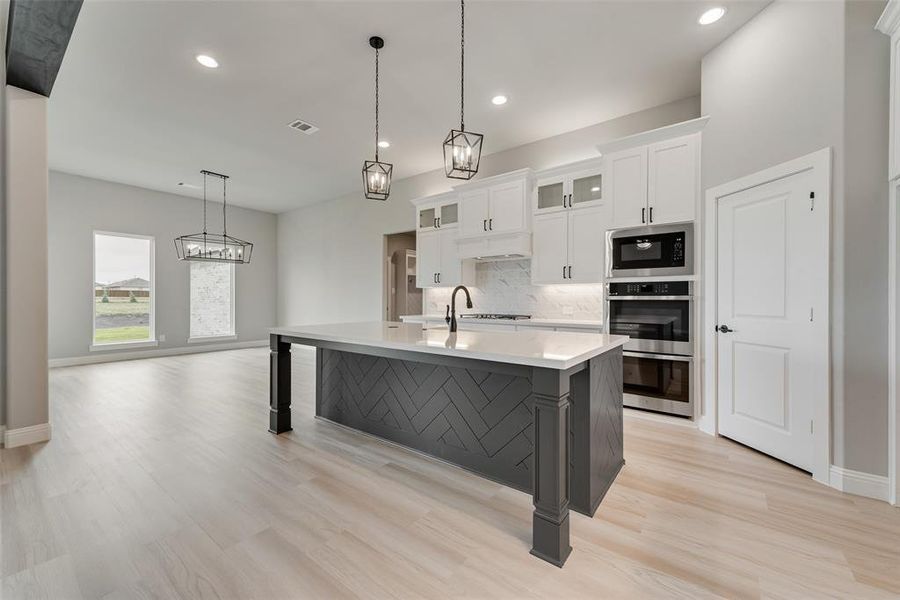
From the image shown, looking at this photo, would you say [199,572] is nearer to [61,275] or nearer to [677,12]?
[677,12]

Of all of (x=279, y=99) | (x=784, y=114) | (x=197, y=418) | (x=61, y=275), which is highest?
(x=279, y=99)

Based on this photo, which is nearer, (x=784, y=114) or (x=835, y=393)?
(x=835, y=393)

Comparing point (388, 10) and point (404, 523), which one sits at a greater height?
point (388, 10)

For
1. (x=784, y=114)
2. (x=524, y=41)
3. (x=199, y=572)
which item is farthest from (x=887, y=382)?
(x=199, y=572)

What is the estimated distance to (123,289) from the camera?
6.88 m

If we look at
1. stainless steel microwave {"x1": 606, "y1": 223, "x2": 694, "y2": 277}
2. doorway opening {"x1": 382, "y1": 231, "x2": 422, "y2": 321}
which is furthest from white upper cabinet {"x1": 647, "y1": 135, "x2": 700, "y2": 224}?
doorway opening {"x1": 382, "y1": 231, "x2": 422, "y2": 321}

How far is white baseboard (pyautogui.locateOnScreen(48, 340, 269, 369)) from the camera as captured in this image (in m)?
6.17

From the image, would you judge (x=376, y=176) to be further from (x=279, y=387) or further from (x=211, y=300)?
(x=211, y=300)

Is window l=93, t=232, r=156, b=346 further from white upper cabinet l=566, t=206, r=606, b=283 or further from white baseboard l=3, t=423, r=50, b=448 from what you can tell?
white upper cabinet l=566, t=206, r=606, b=283

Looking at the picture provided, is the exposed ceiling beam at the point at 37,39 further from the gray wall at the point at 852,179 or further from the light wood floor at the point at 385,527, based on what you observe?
the gray wall at the point at 852,179

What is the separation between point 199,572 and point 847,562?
2702 millimetres

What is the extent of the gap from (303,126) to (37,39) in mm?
2301

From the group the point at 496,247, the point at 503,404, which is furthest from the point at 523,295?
the point at 503,404

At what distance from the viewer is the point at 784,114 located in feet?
8.57
